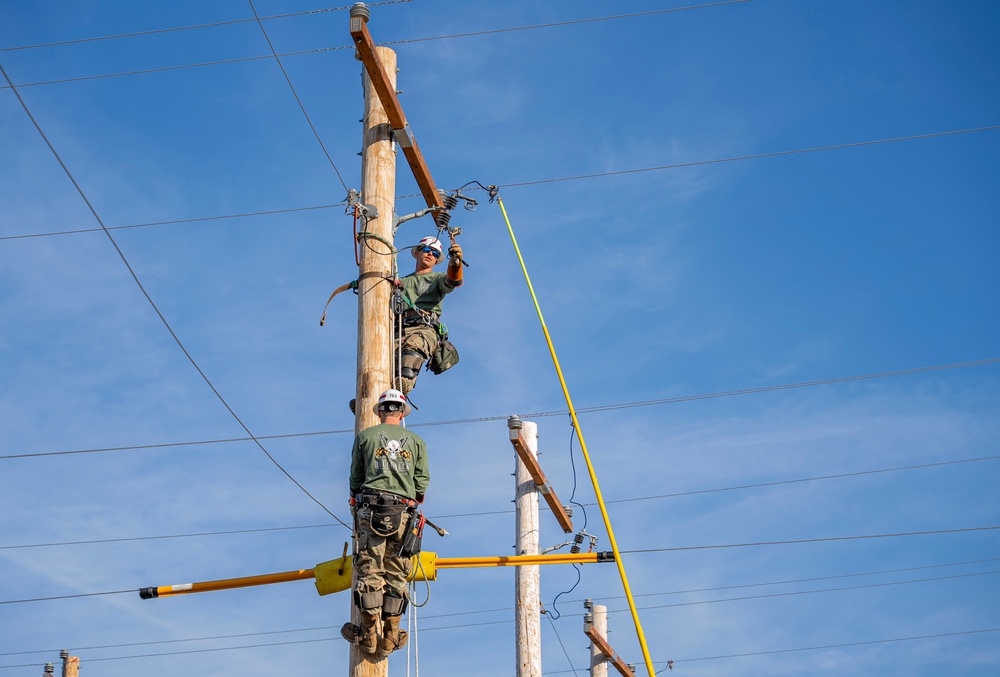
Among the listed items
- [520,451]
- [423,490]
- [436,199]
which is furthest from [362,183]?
[520,451]

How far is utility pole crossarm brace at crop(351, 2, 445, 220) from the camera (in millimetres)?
8453

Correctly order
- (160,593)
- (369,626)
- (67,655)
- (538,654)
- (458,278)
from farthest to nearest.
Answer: (67,655), (538,654), (458,278), (160,593), (369,626)

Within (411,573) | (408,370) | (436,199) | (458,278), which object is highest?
(436,199)

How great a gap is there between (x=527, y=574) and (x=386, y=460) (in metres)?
4.88

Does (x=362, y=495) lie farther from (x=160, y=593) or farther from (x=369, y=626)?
(x=160, y=593)

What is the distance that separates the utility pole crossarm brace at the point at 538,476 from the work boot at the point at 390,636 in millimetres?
4979

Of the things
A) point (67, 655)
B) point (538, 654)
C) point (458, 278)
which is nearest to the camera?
point (458, 278)

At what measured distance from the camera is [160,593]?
8.45 m

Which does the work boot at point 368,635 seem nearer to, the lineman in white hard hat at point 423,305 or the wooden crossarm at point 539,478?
the lineman in white hard hat at point 423,305

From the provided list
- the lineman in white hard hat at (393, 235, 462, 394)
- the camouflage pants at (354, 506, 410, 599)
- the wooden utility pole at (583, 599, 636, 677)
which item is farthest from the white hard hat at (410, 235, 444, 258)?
the wooden utility pole at (583, 599, 636, 677)

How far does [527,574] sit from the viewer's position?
11.9 metres

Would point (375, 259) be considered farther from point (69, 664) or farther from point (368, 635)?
point (69, 664)

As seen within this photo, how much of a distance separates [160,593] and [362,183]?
316 centimetres

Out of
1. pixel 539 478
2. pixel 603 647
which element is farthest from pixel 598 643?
pixel 539 478
